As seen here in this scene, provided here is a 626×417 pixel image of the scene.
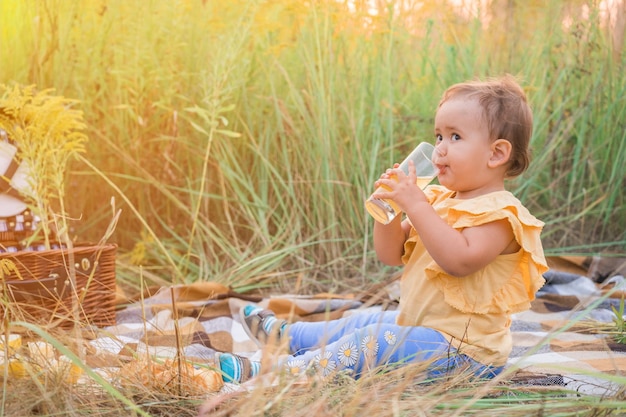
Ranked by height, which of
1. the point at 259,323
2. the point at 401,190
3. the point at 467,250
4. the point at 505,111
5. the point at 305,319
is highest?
the point at 505,111

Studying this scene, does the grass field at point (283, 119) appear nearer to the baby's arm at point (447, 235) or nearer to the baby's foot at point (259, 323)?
the baby's foot at point (259, 323)

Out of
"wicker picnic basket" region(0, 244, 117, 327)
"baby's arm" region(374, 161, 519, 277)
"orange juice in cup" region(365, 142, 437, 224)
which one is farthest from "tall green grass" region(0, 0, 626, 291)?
"baby's arm" region(374, 161, 519, 277)

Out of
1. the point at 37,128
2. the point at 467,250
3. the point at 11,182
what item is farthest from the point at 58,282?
the point at 467,250

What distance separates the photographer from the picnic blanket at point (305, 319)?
1.69 meters

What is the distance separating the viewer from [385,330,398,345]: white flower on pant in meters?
1.73

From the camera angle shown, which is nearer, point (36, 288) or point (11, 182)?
point (36, 288)

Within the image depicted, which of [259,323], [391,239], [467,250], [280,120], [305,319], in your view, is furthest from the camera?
[280,120]

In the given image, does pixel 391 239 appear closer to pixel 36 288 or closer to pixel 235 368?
pixel 235 368

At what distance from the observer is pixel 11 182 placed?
7.65 ft

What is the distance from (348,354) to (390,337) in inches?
4.0

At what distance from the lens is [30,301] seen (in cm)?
221

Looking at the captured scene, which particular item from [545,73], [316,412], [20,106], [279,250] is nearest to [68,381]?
[316,412]

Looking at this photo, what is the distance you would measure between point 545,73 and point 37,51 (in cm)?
204

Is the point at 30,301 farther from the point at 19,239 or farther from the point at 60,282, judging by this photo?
the point at 19,239
